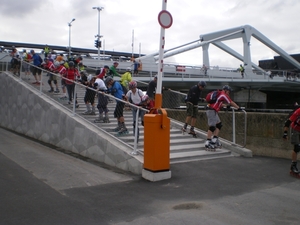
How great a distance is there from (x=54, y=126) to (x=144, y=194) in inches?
232

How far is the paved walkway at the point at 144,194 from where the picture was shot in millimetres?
5262

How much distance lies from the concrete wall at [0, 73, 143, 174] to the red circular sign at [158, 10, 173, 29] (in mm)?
2952

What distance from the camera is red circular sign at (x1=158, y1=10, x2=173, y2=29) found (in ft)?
23.8

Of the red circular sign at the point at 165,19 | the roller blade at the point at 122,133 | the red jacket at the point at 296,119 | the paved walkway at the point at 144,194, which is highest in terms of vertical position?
the red circular sign at the point at 165,19

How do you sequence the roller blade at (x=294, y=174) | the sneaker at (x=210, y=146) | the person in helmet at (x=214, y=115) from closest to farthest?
1. the roller blade at (x=294, y=174)
2. the person in helmet at (x=214, y=115)
3. the sneaker at (x=210, y=146)

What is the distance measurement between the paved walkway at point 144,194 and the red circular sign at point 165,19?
10.4ft

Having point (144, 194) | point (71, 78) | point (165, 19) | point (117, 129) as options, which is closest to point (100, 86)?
point (117, 129)

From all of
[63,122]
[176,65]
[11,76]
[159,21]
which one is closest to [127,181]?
[159,21]

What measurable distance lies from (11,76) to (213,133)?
980 centimetres

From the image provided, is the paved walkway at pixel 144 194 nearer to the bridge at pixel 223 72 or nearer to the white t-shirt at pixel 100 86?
the white t-shirt at pixel 100 86

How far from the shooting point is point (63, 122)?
1100 cm

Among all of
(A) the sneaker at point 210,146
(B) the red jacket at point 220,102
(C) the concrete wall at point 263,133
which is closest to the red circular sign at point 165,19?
(B) the red jacket at point 220,102

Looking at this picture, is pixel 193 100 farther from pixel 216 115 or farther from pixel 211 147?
pixel 211 147

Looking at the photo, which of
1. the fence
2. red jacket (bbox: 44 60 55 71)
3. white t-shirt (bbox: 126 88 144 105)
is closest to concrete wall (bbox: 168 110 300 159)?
the fence
